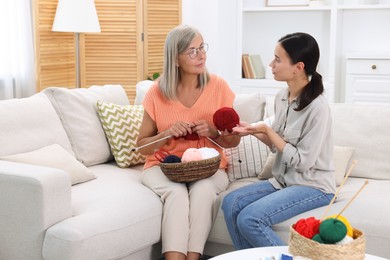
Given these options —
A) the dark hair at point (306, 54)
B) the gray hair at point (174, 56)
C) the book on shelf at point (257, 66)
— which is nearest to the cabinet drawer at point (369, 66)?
the book on shelf at point (257, 66)

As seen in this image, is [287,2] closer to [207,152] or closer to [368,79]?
[368,79]

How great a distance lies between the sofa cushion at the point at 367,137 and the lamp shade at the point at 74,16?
2015 millimetres

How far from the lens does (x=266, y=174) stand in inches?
118

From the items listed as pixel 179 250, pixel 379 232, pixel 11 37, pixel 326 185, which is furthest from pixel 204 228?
pixel 11 37

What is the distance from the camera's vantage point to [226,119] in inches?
106

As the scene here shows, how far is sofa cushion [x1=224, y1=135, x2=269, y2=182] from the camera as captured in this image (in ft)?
9.88

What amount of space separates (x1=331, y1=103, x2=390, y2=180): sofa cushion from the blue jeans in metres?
0.48

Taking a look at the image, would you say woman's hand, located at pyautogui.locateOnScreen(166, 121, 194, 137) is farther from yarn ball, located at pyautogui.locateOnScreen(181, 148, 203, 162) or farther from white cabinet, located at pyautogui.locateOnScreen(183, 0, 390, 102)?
white cabinet, located at pyautogui.locateOnScreen(183, 0, 390, 102)

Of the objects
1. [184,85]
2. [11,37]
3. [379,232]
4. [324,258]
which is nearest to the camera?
[324,258]

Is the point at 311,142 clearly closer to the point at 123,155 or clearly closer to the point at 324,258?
the point at 324,258

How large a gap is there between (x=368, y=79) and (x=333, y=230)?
3028mm

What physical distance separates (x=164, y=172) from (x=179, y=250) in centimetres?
34

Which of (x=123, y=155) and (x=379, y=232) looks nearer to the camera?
(x=379, y=232)

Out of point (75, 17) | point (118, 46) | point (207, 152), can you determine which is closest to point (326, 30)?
point (118, 46)
